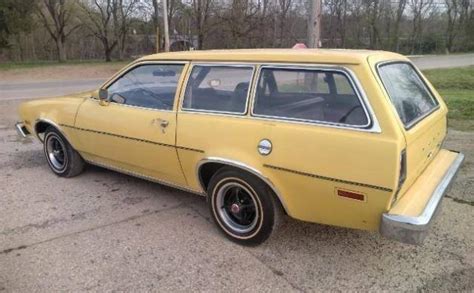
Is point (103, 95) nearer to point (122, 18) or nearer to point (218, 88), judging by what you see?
point (218, 88)

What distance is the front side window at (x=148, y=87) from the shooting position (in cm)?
406

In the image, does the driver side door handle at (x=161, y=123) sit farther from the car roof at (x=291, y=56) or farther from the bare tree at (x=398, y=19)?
the bare tree at (x=398, y=19)

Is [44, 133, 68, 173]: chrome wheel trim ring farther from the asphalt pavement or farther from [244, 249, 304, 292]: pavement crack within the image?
the asphalt pavement

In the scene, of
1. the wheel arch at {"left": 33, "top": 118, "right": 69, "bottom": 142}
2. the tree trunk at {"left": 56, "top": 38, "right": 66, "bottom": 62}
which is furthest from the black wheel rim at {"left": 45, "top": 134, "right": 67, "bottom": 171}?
the tree trunk at {"left": 56, "top": 38, "right": 66, "bottom": 62}

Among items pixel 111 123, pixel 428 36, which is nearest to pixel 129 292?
pixel 111 123

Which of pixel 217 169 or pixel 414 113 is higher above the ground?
pixel 414 113

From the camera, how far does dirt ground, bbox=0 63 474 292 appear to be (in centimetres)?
312

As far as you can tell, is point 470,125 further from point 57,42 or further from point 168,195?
point 57,42

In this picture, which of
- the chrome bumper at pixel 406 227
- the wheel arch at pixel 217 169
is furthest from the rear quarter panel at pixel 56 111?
the chrome bumper at pixel 406 227

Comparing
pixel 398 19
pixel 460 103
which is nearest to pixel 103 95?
pixel 460 103

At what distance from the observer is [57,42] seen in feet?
102

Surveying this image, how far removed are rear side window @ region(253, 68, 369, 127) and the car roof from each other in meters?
0.09

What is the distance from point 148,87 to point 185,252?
5.60 feet

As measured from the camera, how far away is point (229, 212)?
3.79 meters
